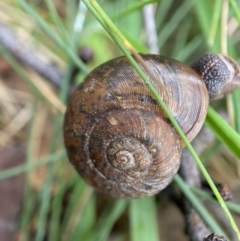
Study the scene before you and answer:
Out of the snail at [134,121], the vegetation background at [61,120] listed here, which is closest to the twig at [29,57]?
the vegetation background at [61,120]

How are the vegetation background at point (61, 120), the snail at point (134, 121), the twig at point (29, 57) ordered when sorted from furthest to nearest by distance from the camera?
1. the twig at point (29, 57)
2. the vegetation background at point (61, 120)
3. the snail at point (134, 121)

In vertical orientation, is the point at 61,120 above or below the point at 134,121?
above

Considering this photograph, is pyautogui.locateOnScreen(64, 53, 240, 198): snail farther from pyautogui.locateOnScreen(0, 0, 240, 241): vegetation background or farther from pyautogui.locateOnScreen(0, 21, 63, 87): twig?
pyautogui.locateOnScreen(0, 21, 63, 87): twig

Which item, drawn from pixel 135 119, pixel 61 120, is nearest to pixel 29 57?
pixel 61 120

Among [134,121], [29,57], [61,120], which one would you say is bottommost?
[134,121]

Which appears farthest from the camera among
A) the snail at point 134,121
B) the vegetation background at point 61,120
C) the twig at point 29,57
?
the twig at point 29,57

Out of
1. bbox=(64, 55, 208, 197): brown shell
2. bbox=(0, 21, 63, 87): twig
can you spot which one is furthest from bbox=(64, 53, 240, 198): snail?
bbox=(0, 21, 63, 87): twig

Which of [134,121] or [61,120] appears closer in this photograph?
[134,121]

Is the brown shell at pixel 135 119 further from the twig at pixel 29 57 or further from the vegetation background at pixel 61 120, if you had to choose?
the twig at pixel 29 57

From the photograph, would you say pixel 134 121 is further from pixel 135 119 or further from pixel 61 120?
pixel 61 120
